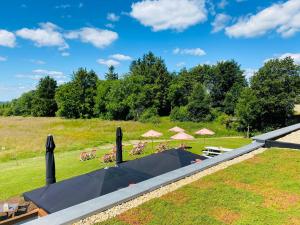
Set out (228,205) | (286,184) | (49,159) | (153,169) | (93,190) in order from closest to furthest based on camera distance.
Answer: (228,205)
(286,184)
(93,190)
(153,169)
(49,159)

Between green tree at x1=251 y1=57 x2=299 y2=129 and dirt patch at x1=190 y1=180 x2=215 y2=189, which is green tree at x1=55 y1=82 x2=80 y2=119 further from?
dirt patch at x1=190 y1=180 x2=215 y2=189

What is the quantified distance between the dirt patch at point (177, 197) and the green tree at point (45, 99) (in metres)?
67.7

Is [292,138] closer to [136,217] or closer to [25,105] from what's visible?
[136,217]

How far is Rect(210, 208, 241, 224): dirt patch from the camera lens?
4789 mm

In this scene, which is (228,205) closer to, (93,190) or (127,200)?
(127,200)

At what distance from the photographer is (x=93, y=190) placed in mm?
7152

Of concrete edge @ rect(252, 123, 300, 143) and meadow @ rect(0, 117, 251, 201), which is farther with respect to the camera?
meadow @ rect(0, 117, 251, 201)

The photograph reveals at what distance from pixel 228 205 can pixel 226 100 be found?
50.2m

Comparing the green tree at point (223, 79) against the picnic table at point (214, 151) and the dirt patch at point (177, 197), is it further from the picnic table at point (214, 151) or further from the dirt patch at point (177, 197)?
the dirt patch at point (177, 197)

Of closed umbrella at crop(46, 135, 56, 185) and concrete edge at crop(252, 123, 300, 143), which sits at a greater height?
concrete edge at crop(252, 123, 300, 143)

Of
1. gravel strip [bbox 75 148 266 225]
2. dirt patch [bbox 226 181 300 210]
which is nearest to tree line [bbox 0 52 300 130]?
gravel strip [bbox 75 148 266 225]

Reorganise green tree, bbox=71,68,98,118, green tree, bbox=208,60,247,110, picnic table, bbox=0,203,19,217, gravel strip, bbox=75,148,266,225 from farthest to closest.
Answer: green tree, bbox=71,68,98,118 < green tree, bbox=208,60,247,110 < picnic table, bbox=0,203,19,217 < gravel strip, bbox=75,148,266,225

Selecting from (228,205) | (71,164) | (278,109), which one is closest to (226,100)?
(278,109)

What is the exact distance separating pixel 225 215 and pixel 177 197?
117 cm
